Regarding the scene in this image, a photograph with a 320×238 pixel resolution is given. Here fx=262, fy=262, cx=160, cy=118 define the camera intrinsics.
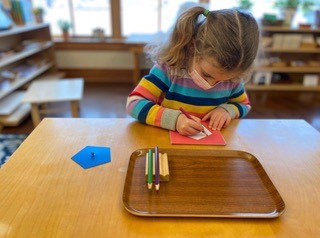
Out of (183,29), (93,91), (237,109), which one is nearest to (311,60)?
(93,91)

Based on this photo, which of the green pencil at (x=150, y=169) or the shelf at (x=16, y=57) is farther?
the shelf at (x=16, y=57)

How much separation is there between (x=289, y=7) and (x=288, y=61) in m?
0.62

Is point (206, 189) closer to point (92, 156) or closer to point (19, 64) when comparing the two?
point (92, 156)

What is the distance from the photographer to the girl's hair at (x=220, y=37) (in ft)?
2.02

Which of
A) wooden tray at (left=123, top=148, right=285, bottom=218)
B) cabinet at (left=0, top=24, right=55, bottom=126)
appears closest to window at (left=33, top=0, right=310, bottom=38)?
cabinet at (left=0, top=24, right=55, bottom=126)

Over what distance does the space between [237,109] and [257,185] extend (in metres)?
0.37

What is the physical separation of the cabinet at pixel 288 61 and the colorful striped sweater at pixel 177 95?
2015 mm

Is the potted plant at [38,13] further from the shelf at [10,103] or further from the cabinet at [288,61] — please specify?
the cabinet at [288,61]

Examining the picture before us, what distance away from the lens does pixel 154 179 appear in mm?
535

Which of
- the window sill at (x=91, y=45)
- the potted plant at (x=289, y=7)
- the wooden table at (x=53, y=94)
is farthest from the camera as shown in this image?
the window sill at (x=91, y=45)

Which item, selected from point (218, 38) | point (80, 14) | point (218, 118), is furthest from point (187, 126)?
point (80, 14)

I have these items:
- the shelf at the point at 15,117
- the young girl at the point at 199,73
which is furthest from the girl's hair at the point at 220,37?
the shelf at the point at 15,117

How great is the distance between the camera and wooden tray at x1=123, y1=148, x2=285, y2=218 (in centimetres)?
47

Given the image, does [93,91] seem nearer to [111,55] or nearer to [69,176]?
[111,55]
